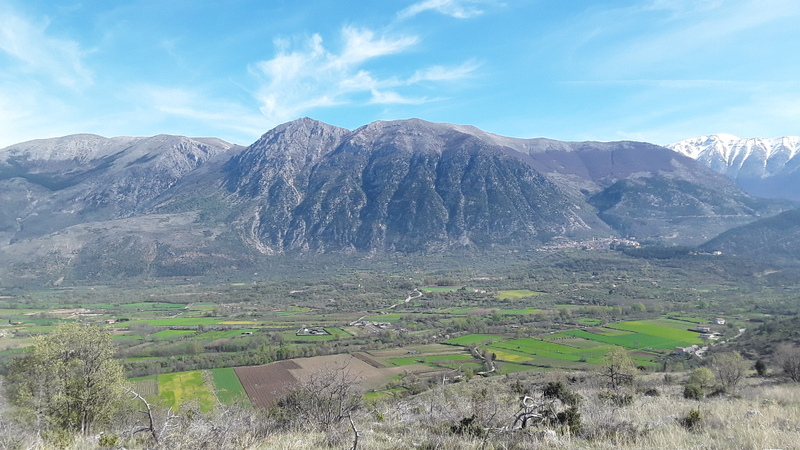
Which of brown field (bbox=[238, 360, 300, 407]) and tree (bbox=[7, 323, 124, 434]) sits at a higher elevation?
tree (bbox=[7, 323, 124, 434])

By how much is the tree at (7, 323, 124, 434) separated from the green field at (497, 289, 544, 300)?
9673 cm

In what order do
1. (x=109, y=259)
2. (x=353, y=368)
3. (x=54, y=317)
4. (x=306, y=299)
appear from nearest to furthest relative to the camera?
(x=353, y=368)
(x=54, y=317)
(x=306, y=299)
(x=109, y=259)

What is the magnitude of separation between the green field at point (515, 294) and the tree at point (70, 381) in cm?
9673

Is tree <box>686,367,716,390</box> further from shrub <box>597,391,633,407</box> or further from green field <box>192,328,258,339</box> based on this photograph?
green field <box>192,328,258,339</box>

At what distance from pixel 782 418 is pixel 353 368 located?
48507 mm

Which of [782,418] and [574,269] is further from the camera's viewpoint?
[574,269]

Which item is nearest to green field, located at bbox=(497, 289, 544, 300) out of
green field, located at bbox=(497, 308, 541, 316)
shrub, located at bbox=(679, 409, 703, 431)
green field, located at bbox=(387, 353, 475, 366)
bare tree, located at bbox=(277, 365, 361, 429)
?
green field, located at bbox=(497, 308, 541, 316)

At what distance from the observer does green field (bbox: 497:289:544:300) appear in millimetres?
107981

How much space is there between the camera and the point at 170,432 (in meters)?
7.93

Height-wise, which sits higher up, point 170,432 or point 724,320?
point 170,432

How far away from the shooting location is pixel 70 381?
1838 cm

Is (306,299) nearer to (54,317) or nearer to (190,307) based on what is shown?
(190,307)

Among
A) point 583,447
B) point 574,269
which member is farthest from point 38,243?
point 583,447

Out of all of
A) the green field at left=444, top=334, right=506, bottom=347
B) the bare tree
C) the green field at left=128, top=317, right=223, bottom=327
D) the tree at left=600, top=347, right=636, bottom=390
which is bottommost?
the green field at left=128, top=317, right=223, bottom=327
